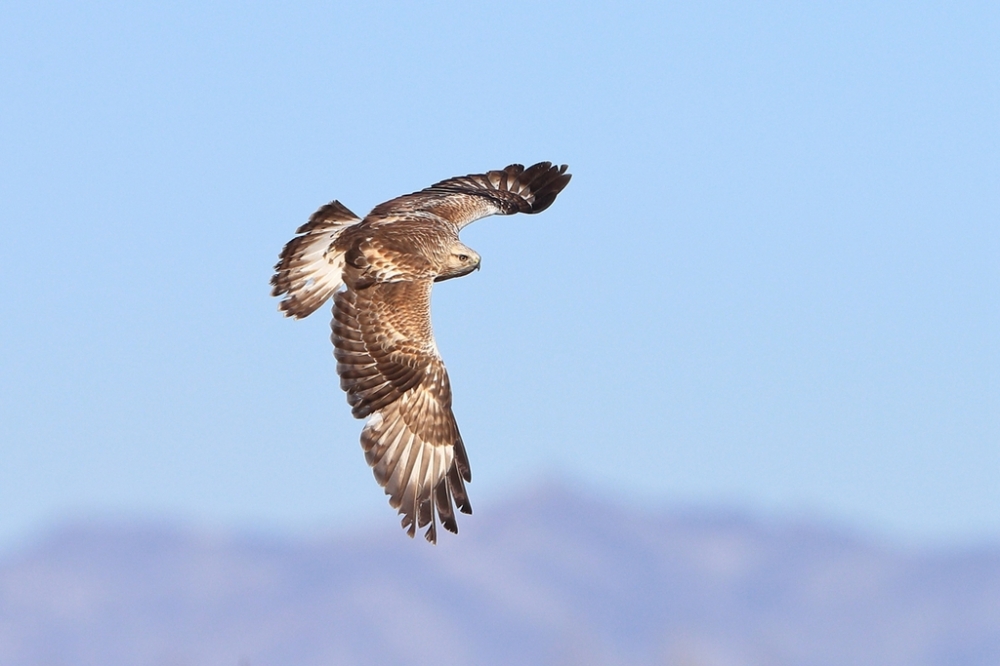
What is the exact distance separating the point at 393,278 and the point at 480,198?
3603mm

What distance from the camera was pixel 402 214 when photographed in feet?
63.6

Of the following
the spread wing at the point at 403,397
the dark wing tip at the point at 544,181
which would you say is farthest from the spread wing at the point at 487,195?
the spread wing at the point at 403,397

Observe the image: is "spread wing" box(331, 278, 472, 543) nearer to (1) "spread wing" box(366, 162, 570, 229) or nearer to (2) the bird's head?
(2) the bird's head

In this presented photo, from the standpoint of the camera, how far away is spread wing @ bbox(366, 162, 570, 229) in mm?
20188

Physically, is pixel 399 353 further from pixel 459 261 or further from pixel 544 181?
pixel 544 181

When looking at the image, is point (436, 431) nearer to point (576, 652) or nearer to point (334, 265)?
point (334, 265)

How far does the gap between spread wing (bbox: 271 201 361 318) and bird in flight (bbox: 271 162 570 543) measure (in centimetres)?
1

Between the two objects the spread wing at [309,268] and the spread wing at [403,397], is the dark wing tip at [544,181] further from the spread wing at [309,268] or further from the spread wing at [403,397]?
the spread wing at [403,397]

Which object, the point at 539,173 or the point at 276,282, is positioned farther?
the point at 539,173

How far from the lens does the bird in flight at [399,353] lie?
1739cm

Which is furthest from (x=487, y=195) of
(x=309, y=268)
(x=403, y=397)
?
(x=403, y=397)

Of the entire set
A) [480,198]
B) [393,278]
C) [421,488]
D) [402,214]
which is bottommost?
[421,488]

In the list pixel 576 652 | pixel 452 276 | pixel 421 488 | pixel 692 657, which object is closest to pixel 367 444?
pixel 421 488

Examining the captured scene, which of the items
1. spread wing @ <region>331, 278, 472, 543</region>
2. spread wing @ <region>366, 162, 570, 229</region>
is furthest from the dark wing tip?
spread wing @ <region>331, 278, 472, 543</region>
